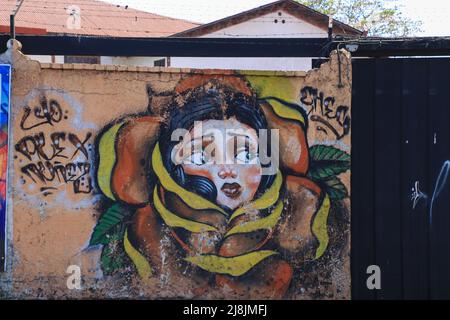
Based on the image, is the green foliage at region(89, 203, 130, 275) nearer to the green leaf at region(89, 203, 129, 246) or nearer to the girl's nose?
the green leaf at region(89, 203, 129, 246)

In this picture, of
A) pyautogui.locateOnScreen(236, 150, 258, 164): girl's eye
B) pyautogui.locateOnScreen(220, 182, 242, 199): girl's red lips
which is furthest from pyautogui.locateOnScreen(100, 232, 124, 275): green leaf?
pyautogui.locateOnScreen(236, 150, 258, 164): girl's eye

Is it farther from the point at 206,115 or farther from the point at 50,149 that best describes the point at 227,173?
the point at 50,149

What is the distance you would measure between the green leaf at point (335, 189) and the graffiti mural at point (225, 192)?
0.04 ft

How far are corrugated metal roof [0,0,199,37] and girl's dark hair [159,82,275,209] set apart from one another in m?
17.2

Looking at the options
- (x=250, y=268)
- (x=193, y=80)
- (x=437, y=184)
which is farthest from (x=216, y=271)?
(x=437, y=184)

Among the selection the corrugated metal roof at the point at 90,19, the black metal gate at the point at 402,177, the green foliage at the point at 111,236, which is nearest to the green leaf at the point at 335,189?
the black metal gate at the point at 402,177

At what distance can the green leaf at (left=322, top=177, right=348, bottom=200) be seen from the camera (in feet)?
Result: 22.8

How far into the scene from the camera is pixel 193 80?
6.86m

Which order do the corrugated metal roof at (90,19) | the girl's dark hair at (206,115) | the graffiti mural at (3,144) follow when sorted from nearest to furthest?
1. the graffiti mural at (3,144)
2. the girl's dark hair at (206,115)
3. the corrugated metal roof at (90,19)

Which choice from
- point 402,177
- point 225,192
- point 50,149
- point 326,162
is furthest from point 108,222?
point 402,177

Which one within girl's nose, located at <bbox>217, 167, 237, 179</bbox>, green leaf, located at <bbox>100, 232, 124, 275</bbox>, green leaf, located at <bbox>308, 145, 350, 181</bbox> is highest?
green leaf, located at <bbox>308, 145, 350, 181</bbox>

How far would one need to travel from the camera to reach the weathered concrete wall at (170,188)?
22.0 ft

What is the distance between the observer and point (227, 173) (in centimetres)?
687

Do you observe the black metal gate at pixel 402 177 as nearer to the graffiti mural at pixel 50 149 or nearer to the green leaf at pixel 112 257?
the green leaf at pixel 112 257
